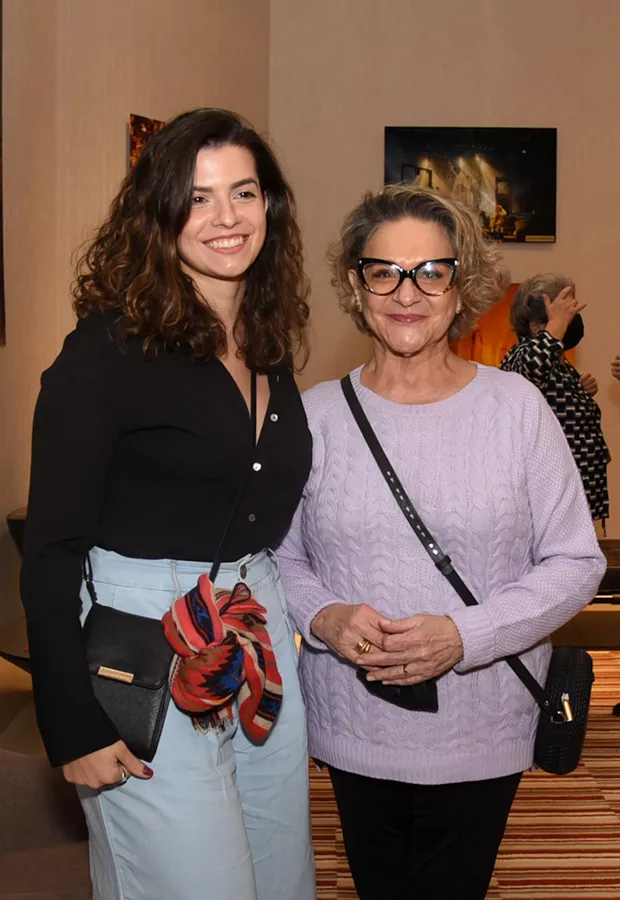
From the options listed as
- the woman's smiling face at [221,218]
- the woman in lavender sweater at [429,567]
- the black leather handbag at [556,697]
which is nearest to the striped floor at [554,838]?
the woman in lavender sweater at [429,567]

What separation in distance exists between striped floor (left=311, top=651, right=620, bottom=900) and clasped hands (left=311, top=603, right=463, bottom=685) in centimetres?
164

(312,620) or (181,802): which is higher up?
(312,620)

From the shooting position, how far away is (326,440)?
2.08 m

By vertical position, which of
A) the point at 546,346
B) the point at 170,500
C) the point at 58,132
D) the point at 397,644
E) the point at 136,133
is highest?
the point at 136,133

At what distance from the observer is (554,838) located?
146 inches

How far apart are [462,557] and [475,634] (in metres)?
0.15

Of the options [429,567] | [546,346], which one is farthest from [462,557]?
[546,346]

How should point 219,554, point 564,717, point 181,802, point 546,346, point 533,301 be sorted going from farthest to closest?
1. point 533,301
2. point 546,346
3. point 564,717
4. point 219,554
5. point 181,802

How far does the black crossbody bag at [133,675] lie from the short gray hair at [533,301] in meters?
3.68

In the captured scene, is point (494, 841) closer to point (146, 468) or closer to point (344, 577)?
point (344, 577)

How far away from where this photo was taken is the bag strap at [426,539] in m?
1.93

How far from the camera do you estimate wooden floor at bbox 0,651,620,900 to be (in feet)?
10.9

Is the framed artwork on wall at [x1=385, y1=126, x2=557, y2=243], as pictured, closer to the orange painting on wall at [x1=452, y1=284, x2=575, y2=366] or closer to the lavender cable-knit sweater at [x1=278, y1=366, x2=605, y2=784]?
the orange painting on wall at [x1=452, y1=284, x2=575, y2=366]

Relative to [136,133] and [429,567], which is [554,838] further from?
[136,133]
